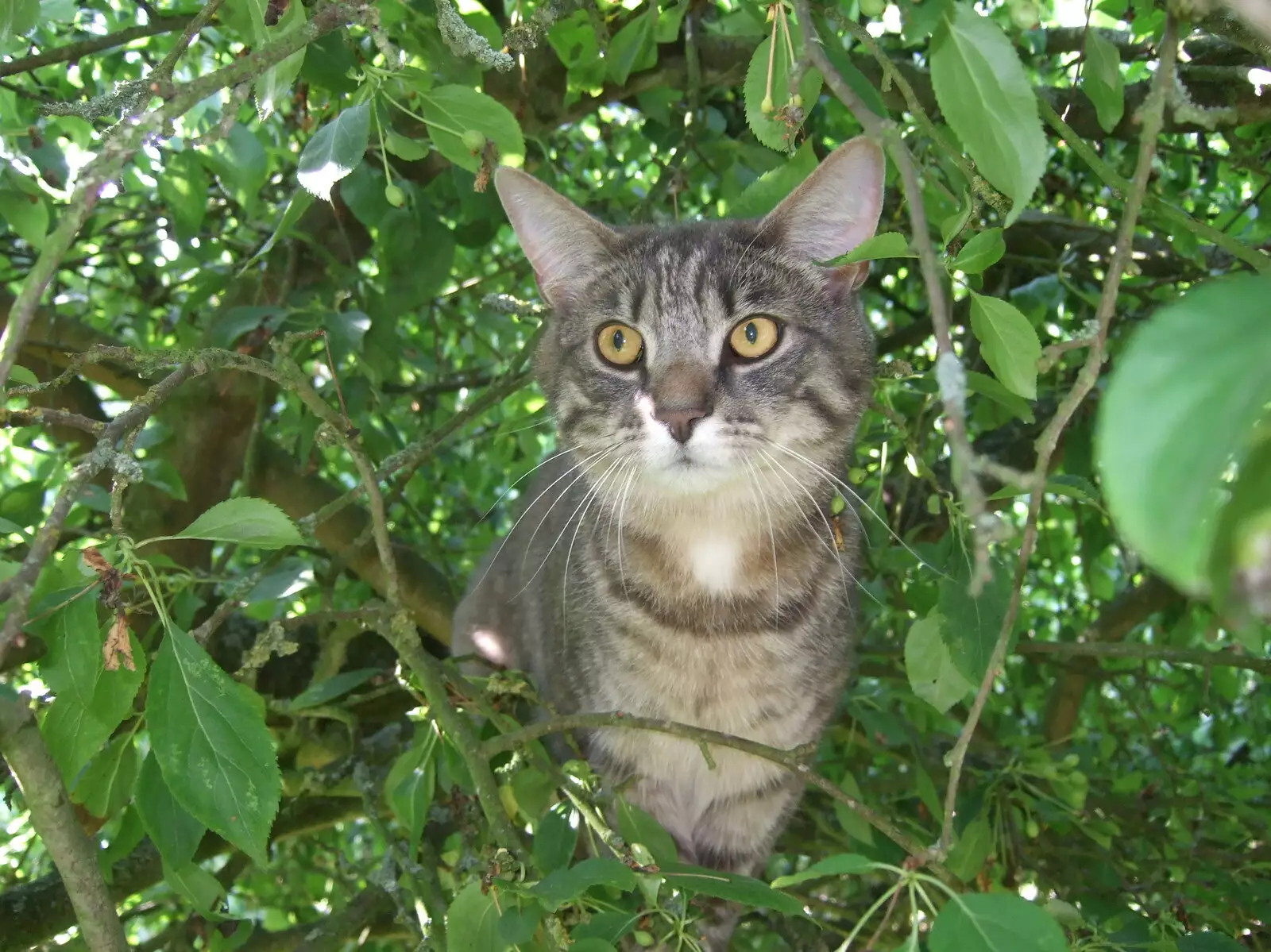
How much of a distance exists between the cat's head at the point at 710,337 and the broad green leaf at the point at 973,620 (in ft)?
1.85

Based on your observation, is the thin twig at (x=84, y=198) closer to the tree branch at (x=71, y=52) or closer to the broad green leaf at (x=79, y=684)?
the broad green leaf at (x=79, y=684)

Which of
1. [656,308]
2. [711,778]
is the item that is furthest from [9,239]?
[711,778]

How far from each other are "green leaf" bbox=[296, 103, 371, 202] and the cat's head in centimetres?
54

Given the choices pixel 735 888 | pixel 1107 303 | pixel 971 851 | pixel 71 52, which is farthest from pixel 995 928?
pixel 71 52

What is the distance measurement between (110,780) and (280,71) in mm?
1224

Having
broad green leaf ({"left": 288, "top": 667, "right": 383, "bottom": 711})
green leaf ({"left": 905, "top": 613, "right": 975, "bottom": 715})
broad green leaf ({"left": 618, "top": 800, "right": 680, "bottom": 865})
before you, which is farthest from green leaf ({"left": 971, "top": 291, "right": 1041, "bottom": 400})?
broad green leaf ({"left": 288, "top": 667, "right": 383, "bottom": 711})

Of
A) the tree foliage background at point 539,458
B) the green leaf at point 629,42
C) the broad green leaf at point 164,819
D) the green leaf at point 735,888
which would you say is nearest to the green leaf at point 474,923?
the tree foliage background at point 539,458

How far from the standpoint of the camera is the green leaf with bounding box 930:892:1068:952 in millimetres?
976

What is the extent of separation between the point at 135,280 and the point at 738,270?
2358 mm

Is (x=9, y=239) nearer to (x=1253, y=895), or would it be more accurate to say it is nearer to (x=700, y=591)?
(x=700, y=591)

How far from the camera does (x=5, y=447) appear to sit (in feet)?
12.2

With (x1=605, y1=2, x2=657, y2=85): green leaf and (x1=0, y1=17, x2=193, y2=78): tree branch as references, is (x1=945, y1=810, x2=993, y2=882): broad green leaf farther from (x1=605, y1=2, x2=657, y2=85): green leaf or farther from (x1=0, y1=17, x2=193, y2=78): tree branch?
(x1=0, y1=17, x2=193, y2=78): tree branch

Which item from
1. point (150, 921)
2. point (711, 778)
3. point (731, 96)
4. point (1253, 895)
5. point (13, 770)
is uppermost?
point (731, 96)

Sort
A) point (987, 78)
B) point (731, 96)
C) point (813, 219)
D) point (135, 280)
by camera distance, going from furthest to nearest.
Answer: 1. point (135, 280)
2. point (731, 96)
3. point (813, 219)
4. point (987, 78)
